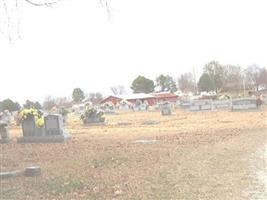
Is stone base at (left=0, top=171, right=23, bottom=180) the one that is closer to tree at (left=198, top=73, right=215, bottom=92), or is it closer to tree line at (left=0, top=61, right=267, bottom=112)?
tree line at (left=0, top=61, right=267, bottom=112)

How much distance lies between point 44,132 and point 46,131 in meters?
0.09

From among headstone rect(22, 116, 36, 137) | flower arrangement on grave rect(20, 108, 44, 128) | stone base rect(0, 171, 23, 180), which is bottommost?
stone base rect(0, 171, 23, 180)

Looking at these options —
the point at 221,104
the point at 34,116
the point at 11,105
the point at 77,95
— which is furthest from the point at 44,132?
the point at 77,95

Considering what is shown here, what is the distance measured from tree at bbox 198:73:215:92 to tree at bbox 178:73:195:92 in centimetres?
2576

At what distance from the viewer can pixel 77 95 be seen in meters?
120

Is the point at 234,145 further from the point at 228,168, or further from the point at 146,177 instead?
the point at 146,177

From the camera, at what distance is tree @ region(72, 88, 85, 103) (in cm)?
11894

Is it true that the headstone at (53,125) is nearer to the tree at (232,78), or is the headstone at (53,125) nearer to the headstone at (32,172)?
the headstone at (32,172)

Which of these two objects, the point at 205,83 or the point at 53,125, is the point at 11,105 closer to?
the point at 205,83

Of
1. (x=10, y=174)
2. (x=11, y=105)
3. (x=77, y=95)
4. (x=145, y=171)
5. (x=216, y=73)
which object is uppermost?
(x=216, y=73)

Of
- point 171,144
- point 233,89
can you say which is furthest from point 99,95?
point 171,144

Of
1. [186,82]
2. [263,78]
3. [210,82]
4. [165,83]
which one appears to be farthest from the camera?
[186,82]

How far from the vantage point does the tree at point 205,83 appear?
4006 inches

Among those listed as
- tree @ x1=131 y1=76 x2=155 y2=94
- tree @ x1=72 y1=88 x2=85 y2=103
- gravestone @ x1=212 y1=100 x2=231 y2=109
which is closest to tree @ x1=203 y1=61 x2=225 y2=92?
tree @ x1=131 y1=76 x2=155 y2=94
